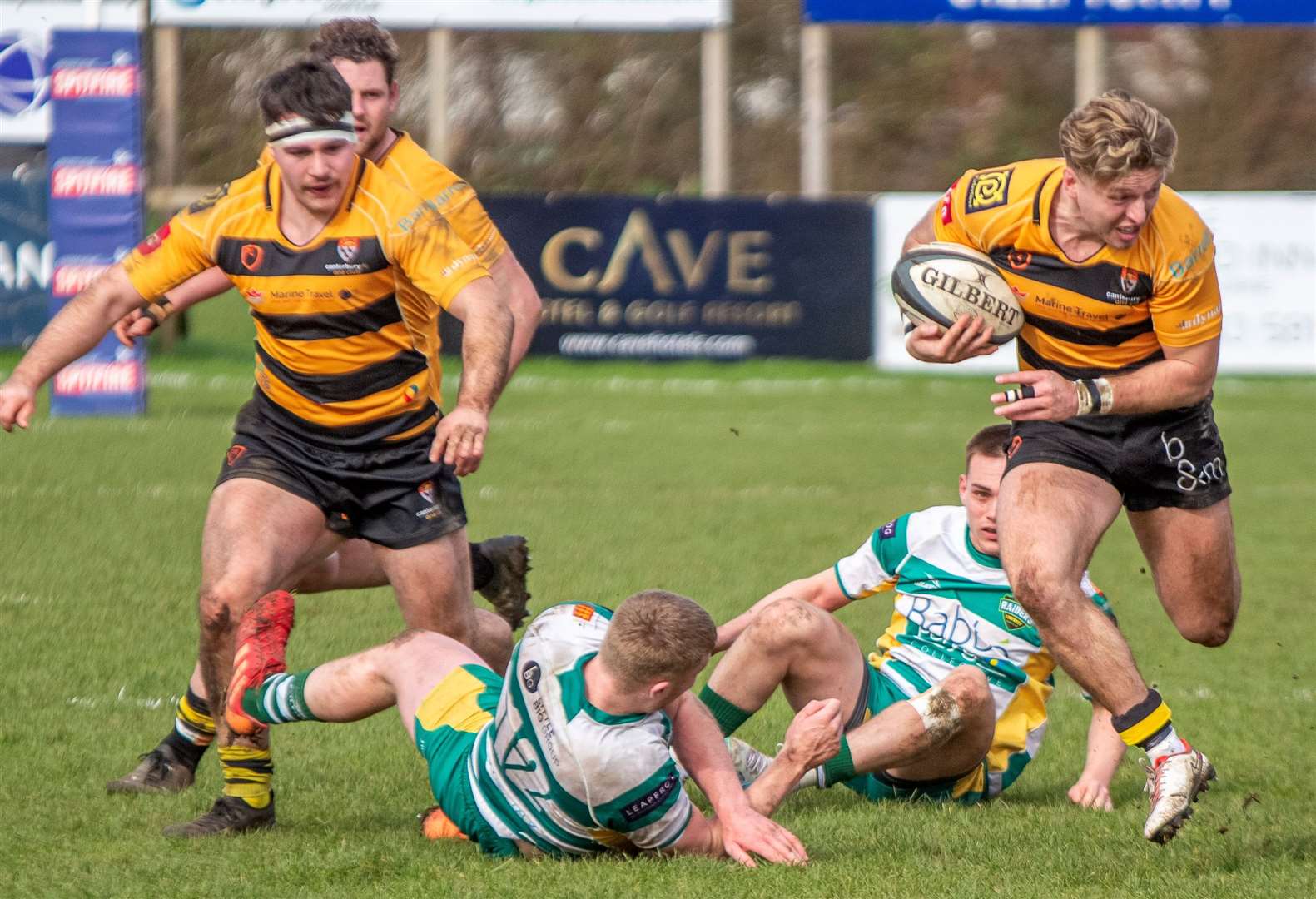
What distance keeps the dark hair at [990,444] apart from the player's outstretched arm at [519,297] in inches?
54.7

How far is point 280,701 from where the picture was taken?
4.87 m

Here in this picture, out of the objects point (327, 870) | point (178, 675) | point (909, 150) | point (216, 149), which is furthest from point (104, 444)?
point (909, 150)

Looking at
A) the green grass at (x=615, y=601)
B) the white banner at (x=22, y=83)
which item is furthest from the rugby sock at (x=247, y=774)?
the white banner at (x=22, y=83)

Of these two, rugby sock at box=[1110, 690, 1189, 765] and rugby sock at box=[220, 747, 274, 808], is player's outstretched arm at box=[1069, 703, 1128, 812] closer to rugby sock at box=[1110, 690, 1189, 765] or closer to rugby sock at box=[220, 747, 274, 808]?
rugby sock at box=[1110, 690, 1189, 765]

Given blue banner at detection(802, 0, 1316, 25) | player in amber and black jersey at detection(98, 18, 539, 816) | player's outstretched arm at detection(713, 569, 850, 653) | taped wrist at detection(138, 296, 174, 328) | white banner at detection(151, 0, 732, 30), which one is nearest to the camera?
player in amber and black jersey at detection(98, 18, 539, 816)

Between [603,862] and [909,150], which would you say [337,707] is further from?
[909,150]

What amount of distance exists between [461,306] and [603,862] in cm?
161

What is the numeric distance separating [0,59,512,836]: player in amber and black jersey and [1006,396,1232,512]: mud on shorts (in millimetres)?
1595

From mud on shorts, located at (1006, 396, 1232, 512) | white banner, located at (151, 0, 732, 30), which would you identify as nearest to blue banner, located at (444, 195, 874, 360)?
white banner, located at (151, 0, 732, 30)

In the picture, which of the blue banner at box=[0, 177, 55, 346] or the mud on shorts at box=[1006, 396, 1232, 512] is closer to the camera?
the mud on shorts at box=[1006, 396, 1232, 512]

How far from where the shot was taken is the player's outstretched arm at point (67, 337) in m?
5.30

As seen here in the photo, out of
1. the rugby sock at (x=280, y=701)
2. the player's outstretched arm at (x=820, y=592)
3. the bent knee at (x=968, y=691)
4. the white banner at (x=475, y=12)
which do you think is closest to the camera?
the rugby sock at (x=280, y=701)

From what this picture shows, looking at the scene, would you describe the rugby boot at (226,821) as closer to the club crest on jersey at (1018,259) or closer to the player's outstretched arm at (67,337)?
the player's outstretched arm at (67,337)

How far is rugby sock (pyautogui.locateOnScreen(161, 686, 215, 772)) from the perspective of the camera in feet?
17.9
